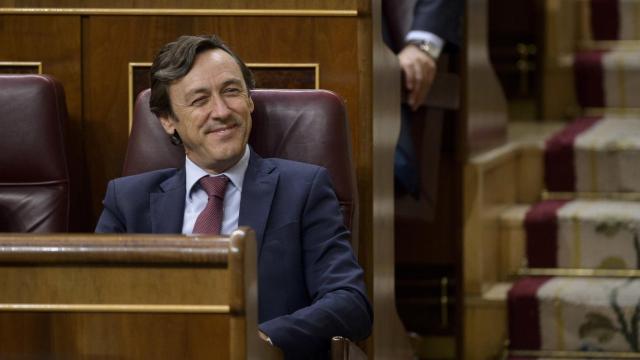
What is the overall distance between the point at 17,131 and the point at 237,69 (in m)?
0.41

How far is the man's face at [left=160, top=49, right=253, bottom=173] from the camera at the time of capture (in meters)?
2.04

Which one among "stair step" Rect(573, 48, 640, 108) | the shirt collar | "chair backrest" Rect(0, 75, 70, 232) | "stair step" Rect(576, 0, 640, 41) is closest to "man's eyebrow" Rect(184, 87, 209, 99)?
the shirt collar

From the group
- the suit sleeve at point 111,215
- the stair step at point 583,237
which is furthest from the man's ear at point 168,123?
the stair step at point 583,237

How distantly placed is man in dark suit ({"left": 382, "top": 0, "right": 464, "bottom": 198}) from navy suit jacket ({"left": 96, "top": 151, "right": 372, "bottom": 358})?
78cm

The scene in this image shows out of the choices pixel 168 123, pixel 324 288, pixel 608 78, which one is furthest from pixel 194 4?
pixel 608 78

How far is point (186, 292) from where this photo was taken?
1.52 metres

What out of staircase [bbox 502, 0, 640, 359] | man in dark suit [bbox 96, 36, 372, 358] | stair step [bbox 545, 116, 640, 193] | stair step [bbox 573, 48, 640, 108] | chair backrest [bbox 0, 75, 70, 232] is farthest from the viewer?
stair step [bbox 573, 48, 640, 108]

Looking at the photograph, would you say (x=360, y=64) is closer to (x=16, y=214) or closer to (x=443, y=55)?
(x=16, y=214)

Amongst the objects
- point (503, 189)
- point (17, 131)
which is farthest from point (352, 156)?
point (503, 189)

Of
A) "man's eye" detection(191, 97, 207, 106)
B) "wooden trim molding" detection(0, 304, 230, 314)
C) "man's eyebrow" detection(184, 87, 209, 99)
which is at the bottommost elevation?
"wooden trim molding" detection(0, 304, 230, 314)

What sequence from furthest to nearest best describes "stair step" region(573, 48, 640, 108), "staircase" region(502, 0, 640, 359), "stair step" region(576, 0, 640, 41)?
"stair step" region(576, 0, 640, 41)
"stair step" region(573, 48, 640, 108)
"staircase" region(502, 0, 640, 359)

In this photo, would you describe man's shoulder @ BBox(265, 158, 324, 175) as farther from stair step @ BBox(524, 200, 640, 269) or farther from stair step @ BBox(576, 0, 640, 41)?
stair step @ BBox(576, 0, 640, 41)

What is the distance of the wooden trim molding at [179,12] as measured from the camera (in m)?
2.29

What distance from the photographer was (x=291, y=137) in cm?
216
